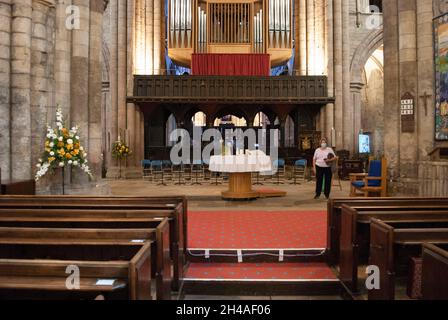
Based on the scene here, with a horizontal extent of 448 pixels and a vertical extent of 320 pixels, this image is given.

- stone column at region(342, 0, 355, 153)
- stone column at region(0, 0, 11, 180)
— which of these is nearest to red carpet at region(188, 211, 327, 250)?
stone column at region(0, 0, 11, 180)

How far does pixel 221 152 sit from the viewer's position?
943cm

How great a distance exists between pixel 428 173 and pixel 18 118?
7.64 meters

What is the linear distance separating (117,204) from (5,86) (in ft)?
11.6

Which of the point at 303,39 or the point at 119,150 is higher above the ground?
the point at 303,39

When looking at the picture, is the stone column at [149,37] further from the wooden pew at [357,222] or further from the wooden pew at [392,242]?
the wooden pew at [392,242]

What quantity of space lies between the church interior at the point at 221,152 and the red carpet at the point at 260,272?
3 cm

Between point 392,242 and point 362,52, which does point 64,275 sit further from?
point 362,52

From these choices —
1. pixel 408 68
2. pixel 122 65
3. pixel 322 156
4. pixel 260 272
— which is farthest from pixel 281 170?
pixel 260 272

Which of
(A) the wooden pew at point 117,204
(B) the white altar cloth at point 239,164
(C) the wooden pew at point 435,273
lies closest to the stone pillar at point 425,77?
(B) the white altar cloth at point 239,164

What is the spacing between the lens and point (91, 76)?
324 inches

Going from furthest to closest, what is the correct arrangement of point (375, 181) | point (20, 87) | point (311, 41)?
point (311, 41) < point (375, 181) < point (20, 87)

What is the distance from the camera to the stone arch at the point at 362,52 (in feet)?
60.0

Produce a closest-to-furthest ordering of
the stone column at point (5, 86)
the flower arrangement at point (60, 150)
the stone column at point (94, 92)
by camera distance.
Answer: the stone column at point (5, 86) → the flower arrangement at point (60, 150) → the stone column at point (94, 92)
